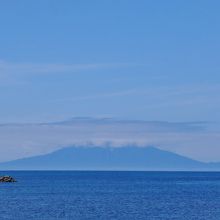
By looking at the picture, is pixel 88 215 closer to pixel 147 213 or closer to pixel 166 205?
pixel 147 213

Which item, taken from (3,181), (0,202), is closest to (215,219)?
(0,202)

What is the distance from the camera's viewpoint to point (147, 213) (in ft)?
268

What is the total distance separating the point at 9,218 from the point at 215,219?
2312 cm

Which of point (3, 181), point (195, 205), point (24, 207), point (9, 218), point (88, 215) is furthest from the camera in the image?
point (3, 181)

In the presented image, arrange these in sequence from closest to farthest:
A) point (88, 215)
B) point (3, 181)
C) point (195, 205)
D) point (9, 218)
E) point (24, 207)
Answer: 1. point (9, 218)
2. point (88, 215)
3. point (24, 207)
4. point (195, 205)
5. point (3, 181)

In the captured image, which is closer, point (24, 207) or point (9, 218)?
point (9, 218)

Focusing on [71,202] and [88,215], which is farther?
[71,202]

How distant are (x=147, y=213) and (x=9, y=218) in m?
17.7

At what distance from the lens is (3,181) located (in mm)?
186750

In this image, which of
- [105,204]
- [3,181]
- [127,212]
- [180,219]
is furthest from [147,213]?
[3,181]

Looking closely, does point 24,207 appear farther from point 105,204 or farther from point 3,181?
point 3,181

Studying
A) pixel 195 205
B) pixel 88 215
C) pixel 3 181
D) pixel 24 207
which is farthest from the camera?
pixel 3 181

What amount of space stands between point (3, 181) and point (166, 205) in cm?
10022

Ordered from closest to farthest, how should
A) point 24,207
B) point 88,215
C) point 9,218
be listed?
point 9,218, point 88,215, point 24,207
